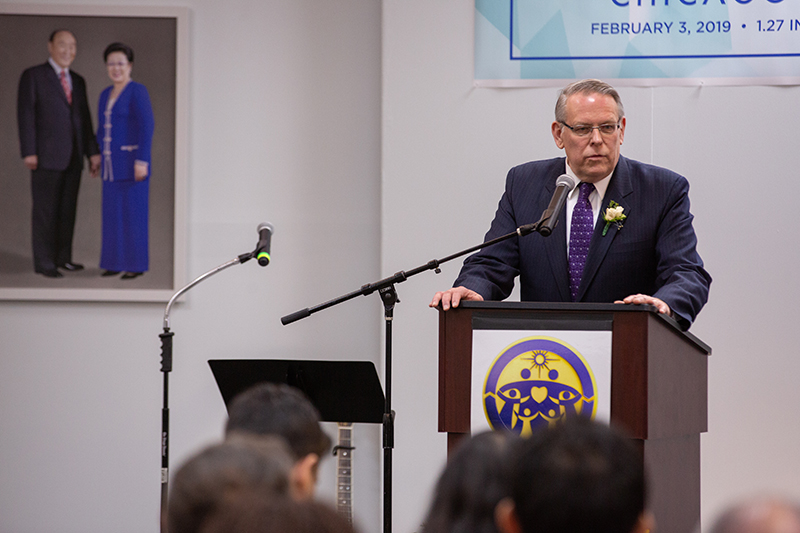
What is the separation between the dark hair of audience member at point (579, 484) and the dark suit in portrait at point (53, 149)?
3.77 metres

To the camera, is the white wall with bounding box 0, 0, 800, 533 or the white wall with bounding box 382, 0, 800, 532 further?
the white wall with bounding box 0, 0, 800, 533

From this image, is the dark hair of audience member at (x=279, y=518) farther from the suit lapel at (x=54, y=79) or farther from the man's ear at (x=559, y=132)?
the suit lapel at (x=54, y=79)

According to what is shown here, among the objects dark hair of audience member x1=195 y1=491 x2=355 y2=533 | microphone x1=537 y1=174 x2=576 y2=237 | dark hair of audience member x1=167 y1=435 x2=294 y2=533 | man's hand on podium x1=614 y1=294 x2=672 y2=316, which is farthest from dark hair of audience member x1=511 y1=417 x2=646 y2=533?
microphone x1=537 y1=174 x2=576 y2=237

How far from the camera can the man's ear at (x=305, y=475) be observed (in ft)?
4.77

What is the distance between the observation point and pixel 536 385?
215 centimetres

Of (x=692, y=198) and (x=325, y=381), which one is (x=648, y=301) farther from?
(x=692, y=198)

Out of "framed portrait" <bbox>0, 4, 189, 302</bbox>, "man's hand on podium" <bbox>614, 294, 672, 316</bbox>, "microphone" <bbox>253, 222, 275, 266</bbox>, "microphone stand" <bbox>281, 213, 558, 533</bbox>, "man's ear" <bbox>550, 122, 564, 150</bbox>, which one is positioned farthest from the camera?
"framed portrait" <bbox>0, 4, 189, 302</bbox>

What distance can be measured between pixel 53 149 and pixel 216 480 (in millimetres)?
3617

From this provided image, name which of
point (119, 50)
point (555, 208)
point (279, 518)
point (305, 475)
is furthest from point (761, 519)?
point (119, 50)

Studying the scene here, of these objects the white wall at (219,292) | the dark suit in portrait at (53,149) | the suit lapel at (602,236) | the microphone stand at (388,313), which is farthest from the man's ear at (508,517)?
the dark suit in portrait at (53,149)

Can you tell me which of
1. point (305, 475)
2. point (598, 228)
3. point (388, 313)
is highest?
point (598, 228)

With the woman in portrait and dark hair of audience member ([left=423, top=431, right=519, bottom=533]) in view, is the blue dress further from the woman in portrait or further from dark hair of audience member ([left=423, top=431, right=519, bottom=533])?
dark hair of audience member ([left=423, top=431, right=519, bottom=533])

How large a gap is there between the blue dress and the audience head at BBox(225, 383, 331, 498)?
2.78m

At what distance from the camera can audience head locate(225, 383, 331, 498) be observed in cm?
171
